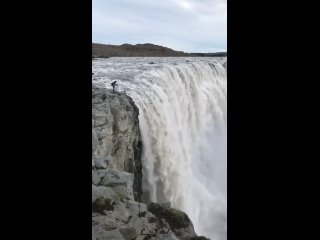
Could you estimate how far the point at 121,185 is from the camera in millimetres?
7746

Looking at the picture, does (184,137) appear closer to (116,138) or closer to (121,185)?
(116,138)

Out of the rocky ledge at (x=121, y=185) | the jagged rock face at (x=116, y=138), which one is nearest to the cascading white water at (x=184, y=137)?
the jagged rock face at (x=116, y=138)

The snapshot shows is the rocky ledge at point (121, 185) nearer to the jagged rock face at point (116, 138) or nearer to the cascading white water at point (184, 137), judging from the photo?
the jagged rock face at point (116, 138)

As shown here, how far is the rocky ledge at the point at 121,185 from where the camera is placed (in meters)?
6.77

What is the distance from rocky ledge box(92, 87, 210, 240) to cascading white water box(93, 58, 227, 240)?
63cm

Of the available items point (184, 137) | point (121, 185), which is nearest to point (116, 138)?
point (121, 185)

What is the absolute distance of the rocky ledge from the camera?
677 centimetres

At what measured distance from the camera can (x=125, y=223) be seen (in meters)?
6.81

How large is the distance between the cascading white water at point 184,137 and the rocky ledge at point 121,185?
63cm

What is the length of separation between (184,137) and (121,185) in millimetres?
5537

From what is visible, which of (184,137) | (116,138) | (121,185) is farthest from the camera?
(184,137)
